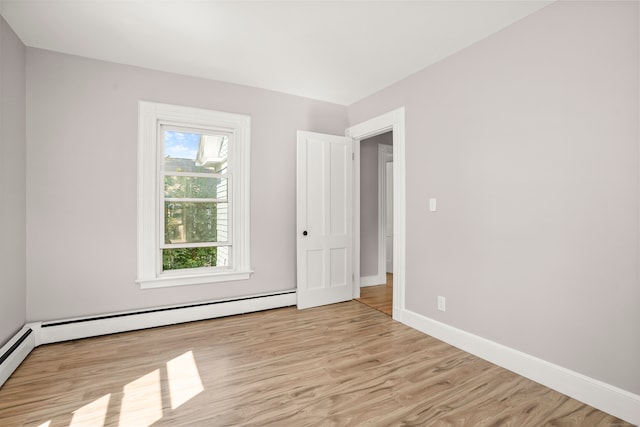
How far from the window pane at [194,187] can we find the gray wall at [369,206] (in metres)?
2.14

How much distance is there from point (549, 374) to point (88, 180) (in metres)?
4.15

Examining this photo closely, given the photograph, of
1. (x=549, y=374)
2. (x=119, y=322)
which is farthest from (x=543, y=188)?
(x=119, y=322)

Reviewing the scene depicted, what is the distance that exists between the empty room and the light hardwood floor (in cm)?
2

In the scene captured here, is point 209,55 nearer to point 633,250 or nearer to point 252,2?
point 252,2

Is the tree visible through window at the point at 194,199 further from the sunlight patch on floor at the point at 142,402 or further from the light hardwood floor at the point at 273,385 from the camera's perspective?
the sunlight patch on floor at the point at 142,402

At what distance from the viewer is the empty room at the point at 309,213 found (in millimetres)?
1917

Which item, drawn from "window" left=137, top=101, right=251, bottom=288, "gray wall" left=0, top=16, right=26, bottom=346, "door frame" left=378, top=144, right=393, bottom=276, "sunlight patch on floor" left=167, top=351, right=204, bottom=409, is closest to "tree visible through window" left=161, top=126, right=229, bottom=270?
"window" left=137, top=101, right=251, bottom=288

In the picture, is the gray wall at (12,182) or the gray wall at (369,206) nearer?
the gray wall at (12,182)

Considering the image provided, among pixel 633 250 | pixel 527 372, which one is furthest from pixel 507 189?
pixel 527 372

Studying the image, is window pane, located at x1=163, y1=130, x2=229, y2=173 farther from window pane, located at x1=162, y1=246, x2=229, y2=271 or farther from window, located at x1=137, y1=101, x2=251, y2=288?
window pane, located at x1=162, y1=246, x2=229, y2=271

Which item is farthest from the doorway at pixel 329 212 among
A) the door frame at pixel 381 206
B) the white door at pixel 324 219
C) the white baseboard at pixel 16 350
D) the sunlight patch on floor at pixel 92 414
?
the white baseboard at pixel 16 350

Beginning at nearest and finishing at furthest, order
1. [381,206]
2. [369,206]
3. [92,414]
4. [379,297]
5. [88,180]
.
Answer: [92,414]
[88,180]
[379,297]
[369,206]
[381,206]

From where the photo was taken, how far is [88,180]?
2980 millimetres

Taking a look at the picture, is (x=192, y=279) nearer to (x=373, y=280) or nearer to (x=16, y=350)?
(x=16, y=350)
